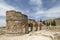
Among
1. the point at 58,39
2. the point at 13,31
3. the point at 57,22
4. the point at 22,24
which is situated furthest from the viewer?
the point at 57,22

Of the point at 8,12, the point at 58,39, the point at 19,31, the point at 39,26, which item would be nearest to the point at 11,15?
the point at 8,12

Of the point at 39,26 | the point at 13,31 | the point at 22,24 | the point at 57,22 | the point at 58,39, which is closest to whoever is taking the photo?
the point at 58,39

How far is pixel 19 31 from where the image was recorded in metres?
16.4

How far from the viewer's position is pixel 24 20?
17656 mm

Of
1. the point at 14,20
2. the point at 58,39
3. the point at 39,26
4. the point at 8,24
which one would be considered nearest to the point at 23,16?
the point at 14,20

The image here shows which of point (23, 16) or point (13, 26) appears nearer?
point (13, 26)

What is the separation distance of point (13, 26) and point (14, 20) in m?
1.00

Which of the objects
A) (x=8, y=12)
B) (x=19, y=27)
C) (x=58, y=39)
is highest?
(x=8, y=12)

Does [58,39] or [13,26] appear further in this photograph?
[13,26]

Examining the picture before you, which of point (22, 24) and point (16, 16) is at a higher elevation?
point (16, 16)

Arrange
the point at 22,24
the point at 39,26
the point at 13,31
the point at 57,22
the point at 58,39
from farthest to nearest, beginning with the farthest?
the point at 57,22 → the point at 39,26 → the point at 22,24 → the point at 13,31 → the point at 58,39

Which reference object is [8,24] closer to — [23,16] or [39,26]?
[23,16]

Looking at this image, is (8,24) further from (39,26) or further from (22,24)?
(39,26)

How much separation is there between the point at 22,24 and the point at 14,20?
1.60 meters
